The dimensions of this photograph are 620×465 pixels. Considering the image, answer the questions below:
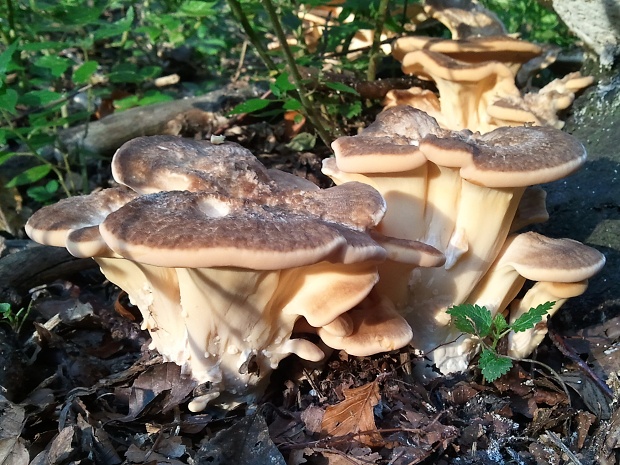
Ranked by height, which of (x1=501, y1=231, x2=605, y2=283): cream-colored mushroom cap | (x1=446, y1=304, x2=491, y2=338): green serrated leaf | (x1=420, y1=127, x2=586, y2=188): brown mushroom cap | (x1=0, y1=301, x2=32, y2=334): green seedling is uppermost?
(x1=420, y1=127, x2=586, y2=188): brown mushroom cap

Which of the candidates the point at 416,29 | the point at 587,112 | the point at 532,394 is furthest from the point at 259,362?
the point at 416,29

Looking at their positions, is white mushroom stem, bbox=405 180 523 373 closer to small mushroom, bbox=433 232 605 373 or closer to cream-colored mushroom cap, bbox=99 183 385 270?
small mushroom, bbox=433 232 605 373

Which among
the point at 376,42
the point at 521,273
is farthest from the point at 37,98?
the point at 521,273

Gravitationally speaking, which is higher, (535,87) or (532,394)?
(535,87)

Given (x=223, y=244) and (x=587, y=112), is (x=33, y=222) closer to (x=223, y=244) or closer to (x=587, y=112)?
(x=223, y=244)

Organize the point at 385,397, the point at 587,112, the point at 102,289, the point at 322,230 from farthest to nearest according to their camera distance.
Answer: the point at 587,112
the point at 102,289
the point at 385,397
the point at 322,230

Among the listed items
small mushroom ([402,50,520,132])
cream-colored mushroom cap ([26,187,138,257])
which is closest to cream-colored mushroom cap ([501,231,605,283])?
small mushroom ([402,50,520,132])
